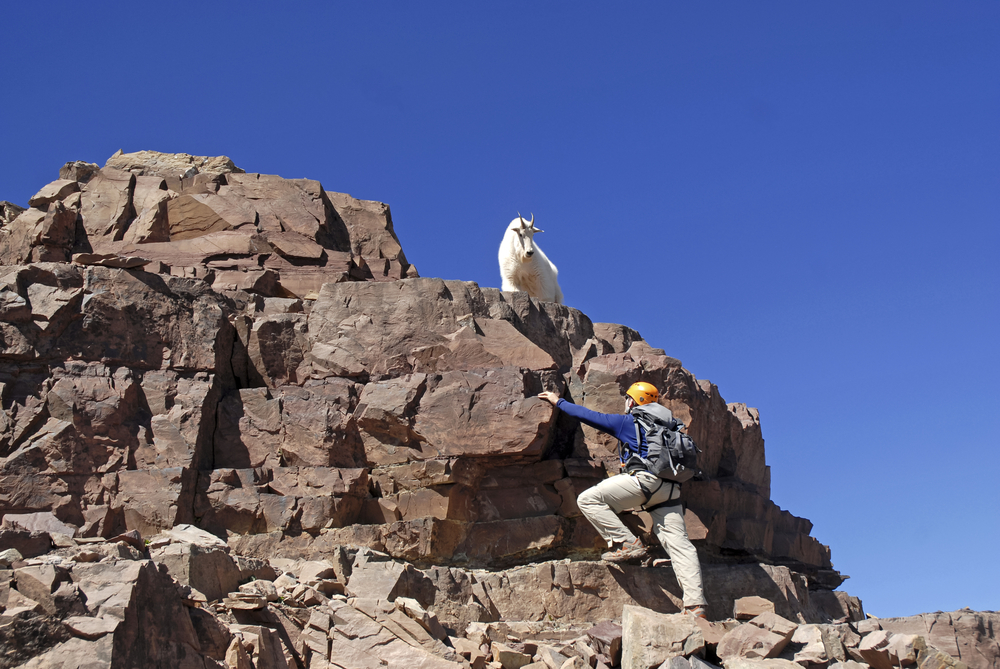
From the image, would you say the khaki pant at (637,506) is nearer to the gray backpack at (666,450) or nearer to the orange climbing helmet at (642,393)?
the gray backpack at (666,450)

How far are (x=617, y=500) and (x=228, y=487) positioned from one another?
4044mm

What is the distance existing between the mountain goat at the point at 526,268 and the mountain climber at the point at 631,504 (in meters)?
7.78

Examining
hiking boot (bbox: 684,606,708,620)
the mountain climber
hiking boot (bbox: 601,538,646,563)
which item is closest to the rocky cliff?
hiking boot (bbox: 601,538,646,563)

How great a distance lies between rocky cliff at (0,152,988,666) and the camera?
996 centimetres

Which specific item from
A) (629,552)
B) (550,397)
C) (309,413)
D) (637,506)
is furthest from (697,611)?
(309,413)

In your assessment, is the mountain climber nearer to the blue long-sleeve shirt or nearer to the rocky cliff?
the blue long-sleeve shirt

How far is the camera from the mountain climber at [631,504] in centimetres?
958

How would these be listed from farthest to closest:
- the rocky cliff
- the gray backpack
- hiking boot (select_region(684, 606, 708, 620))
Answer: the rocky cliff → the gray backpack → hiking boot (select_region(684, 606, 708, 620))

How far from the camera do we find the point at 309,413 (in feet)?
35.3

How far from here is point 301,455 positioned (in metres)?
10.6

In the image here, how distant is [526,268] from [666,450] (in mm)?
8523

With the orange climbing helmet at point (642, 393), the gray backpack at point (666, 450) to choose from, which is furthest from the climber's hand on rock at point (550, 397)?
the gray backpack at point (666, 450)

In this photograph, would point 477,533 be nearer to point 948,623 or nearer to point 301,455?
point 301,455

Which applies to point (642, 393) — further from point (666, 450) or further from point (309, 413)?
point (309, 413)
